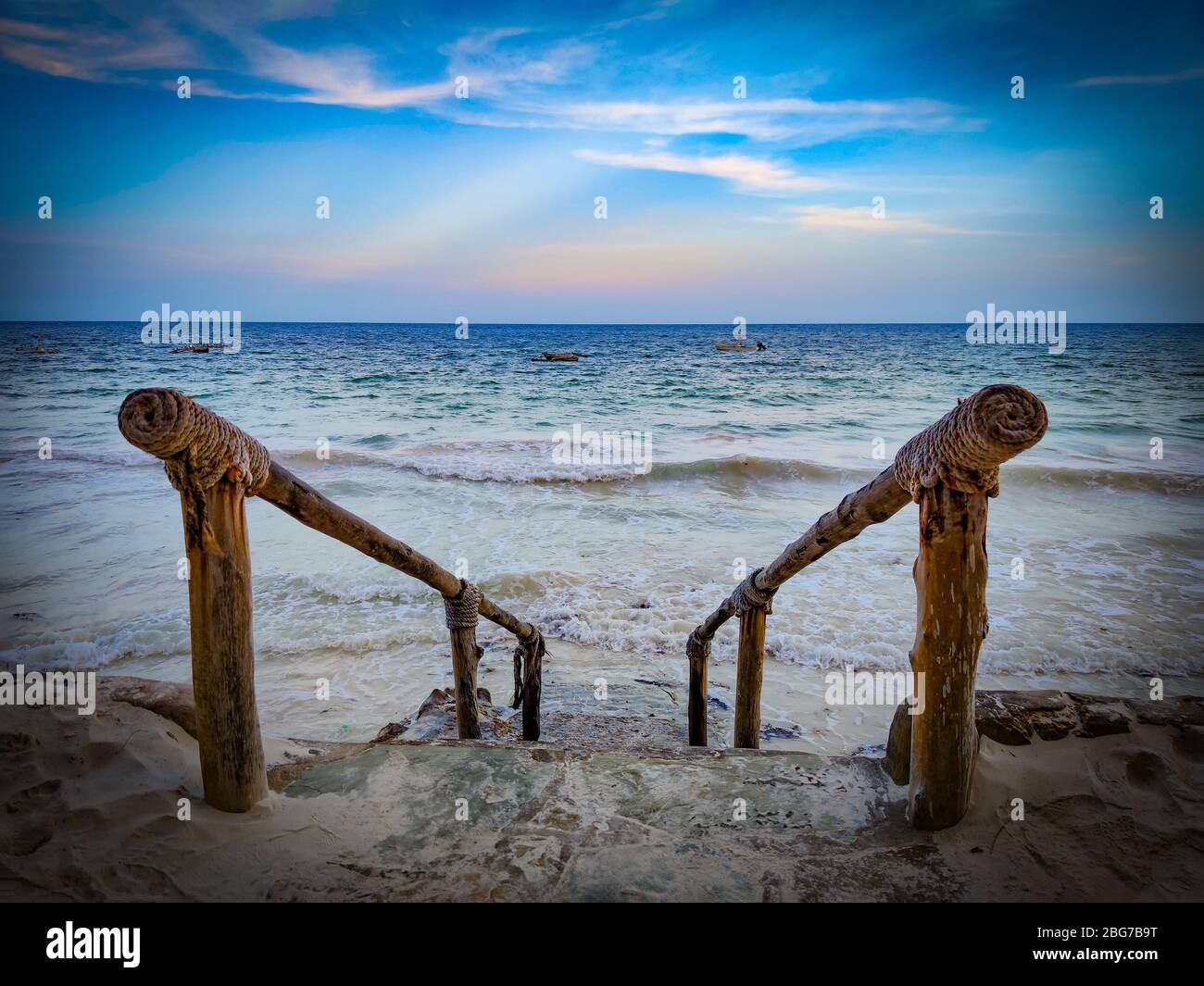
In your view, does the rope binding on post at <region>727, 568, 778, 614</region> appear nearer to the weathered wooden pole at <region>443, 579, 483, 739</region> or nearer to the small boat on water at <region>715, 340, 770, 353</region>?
the weathered wooden pole at <region>443, 579, 483, 739</region>

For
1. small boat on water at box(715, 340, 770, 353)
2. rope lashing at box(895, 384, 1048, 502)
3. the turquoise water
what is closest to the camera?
rope lashing at box(895, 384, 1048, 502)

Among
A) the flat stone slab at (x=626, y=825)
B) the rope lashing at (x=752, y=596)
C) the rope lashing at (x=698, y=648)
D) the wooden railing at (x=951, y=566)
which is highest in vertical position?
the wooden railing at (x=951, y=566)

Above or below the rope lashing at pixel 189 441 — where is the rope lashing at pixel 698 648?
below

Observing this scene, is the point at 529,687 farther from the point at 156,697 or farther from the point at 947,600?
the point at 947,600

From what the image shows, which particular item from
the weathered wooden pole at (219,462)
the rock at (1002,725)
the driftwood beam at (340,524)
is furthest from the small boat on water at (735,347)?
the rock at (1002,725)

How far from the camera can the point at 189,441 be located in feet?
7.08

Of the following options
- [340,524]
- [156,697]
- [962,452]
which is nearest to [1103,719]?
[962,452]

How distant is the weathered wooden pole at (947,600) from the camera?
7.03 ft

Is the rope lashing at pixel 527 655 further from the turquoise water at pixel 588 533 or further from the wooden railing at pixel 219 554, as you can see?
the wooden railing at pixel 219 554

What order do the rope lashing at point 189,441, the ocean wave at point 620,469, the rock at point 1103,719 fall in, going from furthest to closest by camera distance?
the ocean wave at point 620,469 → the rock at point 1103,719 → the rope lashing at point 189,441

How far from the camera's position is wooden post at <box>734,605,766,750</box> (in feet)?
15.5

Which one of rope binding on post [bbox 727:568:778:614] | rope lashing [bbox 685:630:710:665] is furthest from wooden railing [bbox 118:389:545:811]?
rope lashing [bbox 685:630:710:665]

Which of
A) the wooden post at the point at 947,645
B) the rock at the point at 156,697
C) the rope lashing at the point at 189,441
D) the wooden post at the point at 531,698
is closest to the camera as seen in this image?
the rope lashing at the point at 189,441
